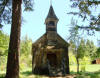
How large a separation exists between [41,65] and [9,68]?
1148cm

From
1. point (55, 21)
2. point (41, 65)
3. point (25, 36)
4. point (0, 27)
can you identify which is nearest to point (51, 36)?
point (55, 21)

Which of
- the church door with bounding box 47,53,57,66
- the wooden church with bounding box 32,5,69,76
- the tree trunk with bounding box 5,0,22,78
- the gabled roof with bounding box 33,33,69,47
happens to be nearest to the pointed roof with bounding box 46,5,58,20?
the wooden church with bounding box 32,5,69,76

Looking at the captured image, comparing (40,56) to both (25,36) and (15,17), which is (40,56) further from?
(25,36)

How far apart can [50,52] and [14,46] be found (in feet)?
41.1

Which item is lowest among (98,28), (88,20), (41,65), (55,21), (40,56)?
(41,65)

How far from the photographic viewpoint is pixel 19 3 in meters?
7.49

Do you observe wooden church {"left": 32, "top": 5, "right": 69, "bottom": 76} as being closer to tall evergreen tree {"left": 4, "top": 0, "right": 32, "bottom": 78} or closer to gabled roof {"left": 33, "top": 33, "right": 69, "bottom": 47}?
gabled roof {"left": 33, "top": 33, "right": 69, "bottom": 47}

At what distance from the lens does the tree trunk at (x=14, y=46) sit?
6473 millimetres

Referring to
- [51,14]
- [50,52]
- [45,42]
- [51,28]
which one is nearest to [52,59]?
[50,52]

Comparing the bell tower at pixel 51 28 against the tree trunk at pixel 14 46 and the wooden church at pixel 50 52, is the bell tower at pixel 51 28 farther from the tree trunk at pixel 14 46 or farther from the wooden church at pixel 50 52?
the tree trunk at pixel 14 46

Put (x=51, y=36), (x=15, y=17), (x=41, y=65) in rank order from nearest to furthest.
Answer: (x=15, y=17), (x=41, y=65), (x=51, y=36)

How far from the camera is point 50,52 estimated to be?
1894cm

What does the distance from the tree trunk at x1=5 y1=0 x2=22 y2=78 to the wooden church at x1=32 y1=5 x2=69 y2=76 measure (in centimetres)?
1033

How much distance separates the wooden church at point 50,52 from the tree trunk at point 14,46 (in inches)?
407
